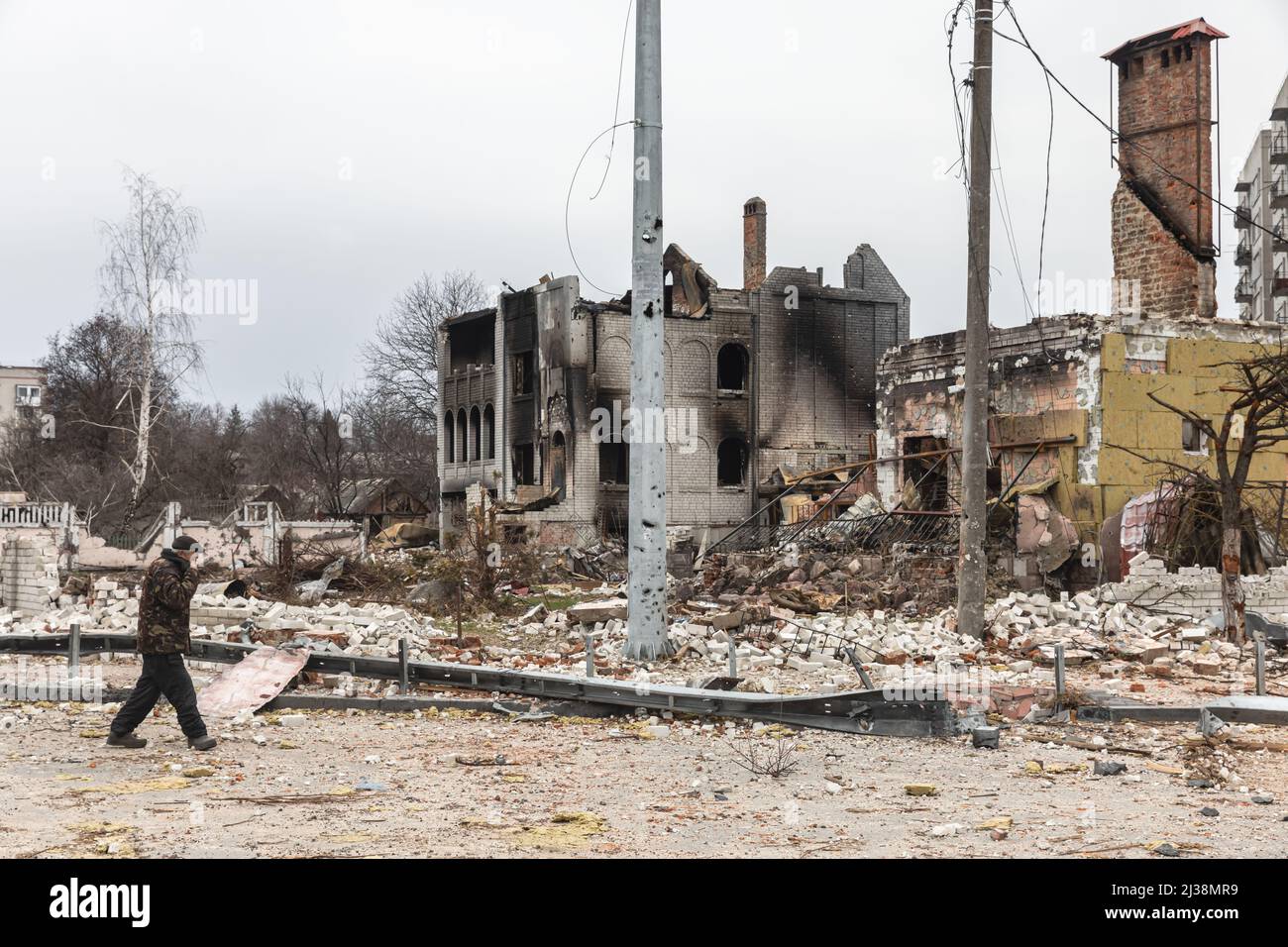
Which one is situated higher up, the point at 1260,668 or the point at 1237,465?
the point at 1237,465

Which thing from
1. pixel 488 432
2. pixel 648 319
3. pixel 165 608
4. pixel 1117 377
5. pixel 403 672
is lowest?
pixel 403 672

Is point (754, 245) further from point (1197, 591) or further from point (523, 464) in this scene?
point (1197, 591)

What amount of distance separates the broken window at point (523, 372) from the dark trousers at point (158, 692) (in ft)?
96.4

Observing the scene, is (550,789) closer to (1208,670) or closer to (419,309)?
(1208,670)

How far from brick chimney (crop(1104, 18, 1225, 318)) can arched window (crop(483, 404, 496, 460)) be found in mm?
20001

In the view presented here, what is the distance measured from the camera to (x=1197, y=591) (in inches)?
663

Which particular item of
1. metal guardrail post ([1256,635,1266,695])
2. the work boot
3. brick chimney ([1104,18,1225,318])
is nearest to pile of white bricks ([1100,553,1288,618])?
metal guardrail post ([1256,635,1266,695])

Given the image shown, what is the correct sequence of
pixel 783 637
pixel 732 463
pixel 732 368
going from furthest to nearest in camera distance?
pixel 732 368 < pixel 732 463 < pixel 783 637

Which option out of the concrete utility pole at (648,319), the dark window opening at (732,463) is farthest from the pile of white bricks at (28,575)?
the dark window opening at (732,463)

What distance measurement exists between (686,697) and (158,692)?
3.96 meters

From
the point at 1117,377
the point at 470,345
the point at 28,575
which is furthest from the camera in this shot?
the point at 470,345

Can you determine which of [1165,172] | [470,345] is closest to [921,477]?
[1165,172]

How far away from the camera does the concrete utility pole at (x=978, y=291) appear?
1390 centimetres
